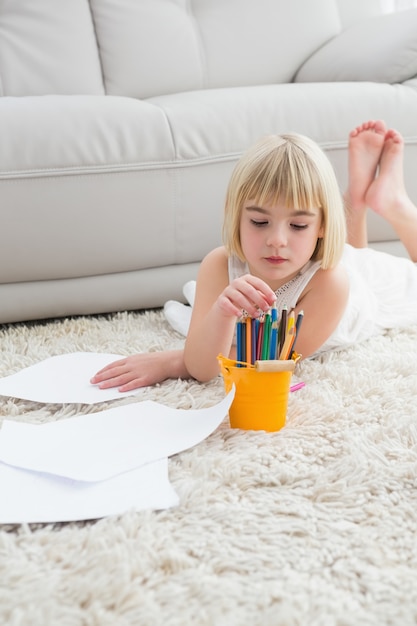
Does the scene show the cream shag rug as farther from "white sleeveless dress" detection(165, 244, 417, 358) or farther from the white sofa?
the white sofa

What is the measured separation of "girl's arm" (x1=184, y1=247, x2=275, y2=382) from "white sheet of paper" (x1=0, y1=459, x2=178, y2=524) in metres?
0.24

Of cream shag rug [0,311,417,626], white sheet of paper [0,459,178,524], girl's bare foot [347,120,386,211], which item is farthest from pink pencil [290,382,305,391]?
girl's bare foot [347,120,386,211]

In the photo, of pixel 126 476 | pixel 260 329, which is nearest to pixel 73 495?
pixel 126 476

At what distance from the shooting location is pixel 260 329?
0.92 metres

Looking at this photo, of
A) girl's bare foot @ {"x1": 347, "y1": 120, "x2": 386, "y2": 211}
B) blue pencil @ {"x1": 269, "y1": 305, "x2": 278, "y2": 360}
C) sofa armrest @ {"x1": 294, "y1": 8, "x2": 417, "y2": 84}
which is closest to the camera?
blue pencil @ {"x1": 269, "y1": 305, "x2": 278, "y2": 360}

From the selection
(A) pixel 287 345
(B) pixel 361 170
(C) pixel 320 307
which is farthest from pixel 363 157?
(A) pixel 287 345

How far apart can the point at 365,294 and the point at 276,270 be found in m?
0.33

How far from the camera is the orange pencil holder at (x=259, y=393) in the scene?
916 millimetres

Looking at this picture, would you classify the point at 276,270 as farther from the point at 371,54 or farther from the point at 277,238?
the point at 371,54

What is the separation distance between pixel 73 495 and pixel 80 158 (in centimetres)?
79

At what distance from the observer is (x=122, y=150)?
4.63ft

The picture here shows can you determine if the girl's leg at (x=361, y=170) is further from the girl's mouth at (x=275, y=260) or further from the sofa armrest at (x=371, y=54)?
the girl's mouth at (x=275, y=260)

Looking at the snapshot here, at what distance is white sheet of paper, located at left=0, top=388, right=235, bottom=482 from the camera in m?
0.84

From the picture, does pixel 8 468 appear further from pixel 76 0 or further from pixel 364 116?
pixel 76 0
